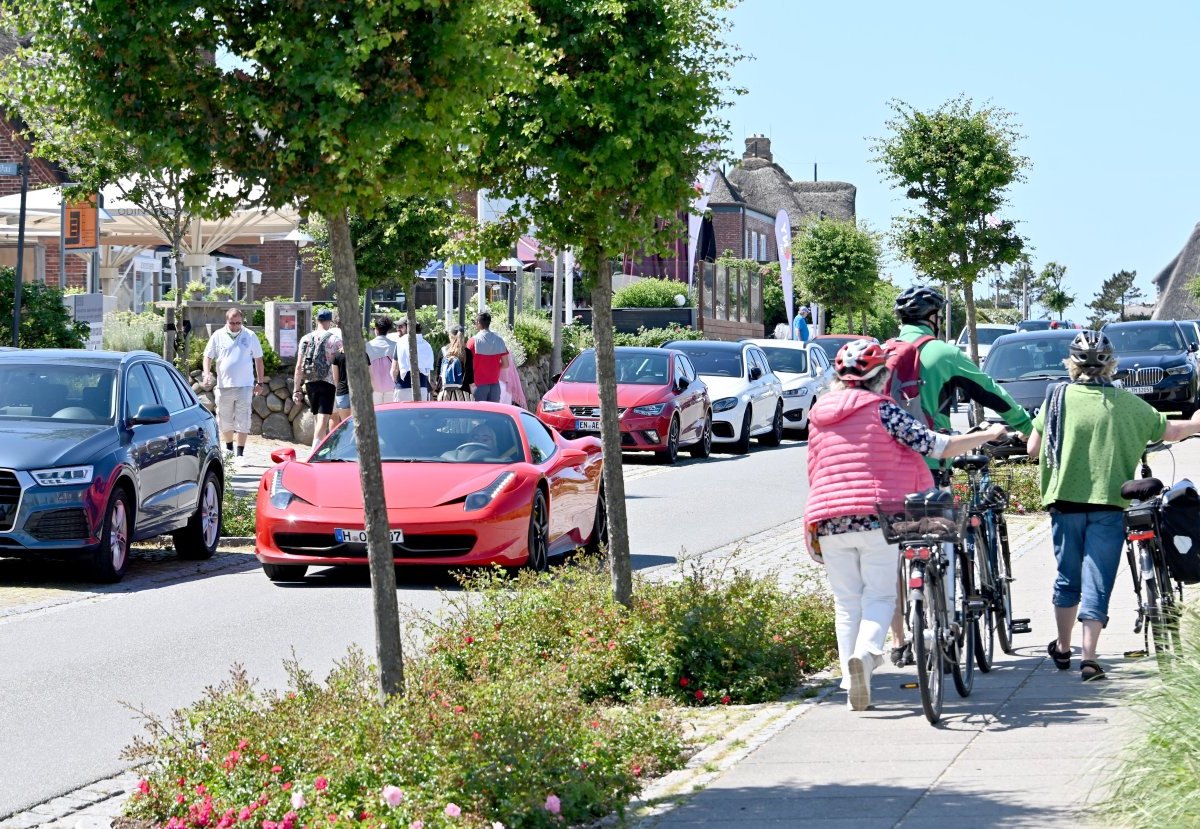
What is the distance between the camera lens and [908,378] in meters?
9.26

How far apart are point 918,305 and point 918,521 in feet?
6.79

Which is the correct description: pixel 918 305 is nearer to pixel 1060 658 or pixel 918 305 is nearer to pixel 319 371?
pixel 1060 658

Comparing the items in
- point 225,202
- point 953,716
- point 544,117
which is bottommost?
point 953,716

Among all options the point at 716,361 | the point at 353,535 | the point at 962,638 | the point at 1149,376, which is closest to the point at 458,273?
the point at 716,361

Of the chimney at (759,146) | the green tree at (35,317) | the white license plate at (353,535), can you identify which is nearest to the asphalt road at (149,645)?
the white license plate at (353,535)

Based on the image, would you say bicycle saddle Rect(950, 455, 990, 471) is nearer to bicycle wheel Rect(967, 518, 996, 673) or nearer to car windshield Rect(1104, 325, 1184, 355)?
bicycle wheel Rect(967, 518, 996, 673)

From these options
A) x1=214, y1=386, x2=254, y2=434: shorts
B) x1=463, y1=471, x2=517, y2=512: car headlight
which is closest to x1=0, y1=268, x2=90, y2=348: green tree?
x1=214, y1=386, x2=254, y2=434: shorts

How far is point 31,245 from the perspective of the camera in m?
28.9

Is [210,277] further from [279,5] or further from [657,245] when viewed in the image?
[279,5]

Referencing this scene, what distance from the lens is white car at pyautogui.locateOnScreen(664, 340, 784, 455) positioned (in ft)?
94.0

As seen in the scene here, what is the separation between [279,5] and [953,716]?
4.01m

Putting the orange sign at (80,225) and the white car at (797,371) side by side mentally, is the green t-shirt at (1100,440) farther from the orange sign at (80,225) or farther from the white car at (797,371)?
the white car at (797,371)

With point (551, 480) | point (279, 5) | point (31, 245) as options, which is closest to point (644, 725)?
point (279, 5)

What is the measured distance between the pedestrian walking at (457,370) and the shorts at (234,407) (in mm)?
2880
